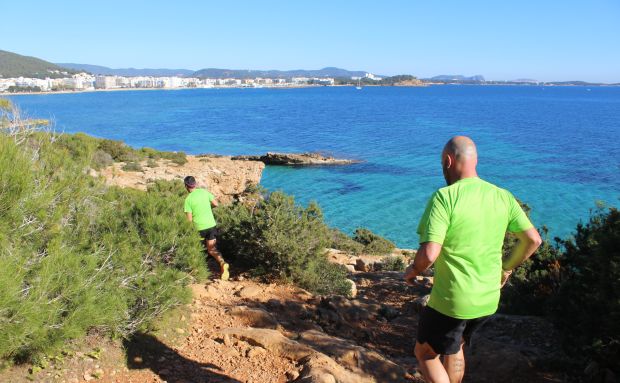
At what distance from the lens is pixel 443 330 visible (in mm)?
3041

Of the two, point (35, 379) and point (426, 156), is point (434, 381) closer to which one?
point (35, 379)

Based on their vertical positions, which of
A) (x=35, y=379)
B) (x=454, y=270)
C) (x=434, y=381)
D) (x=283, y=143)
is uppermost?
(x=454, y=270)

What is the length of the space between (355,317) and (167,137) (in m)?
50.7

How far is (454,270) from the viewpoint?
2.91 metres

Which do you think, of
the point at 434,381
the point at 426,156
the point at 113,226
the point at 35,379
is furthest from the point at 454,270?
the point at 426,156

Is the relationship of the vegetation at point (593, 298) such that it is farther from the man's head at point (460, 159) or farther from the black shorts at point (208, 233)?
the black shorts at point (208, 233)

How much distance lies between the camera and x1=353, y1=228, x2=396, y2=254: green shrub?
632 inches

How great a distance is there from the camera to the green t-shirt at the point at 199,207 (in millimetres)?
7094

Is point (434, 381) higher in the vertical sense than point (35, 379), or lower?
higher

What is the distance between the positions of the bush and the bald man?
434 cm

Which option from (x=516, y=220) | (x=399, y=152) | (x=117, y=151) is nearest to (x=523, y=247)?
(x=516, y=220)

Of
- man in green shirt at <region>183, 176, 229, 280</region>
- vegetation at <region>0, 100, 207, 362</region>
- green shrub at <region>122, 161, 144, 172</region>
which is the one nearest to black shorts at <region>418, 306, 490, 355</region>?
vegetation at <region>0, 100, 207, 362</region>

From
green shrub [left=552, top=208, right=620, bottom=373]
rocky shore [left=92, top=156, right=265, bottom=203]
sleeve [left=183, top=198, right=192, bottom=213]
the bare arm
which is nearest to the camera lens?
the bare arm

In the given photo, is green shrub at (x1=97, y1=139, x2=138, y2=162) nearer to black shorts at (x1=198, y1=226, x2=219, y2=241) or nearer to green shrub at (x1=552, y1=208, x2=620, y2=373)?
black shorts at (x1=198, y1=226, x2=219, y2=241)
